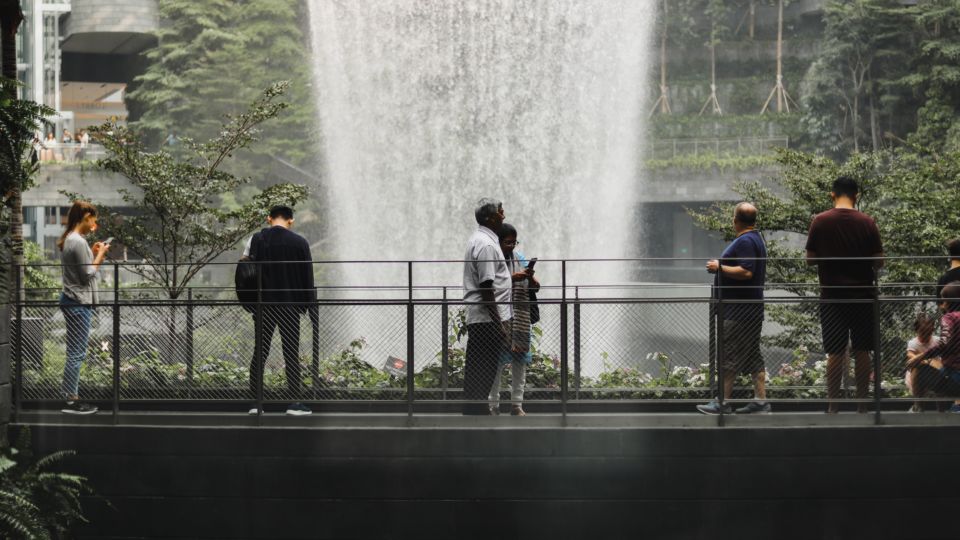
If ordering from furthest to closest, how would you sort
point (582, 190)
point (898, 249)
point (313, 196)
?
point (313, 196)
point (582, 190)
point (898, 249)

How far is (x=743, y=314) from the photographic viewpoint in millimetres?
9078

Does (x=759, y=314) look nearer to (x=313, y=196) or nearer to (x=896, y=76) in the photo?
(x=313, y=196)

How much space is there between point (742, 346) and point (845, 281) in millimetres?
958

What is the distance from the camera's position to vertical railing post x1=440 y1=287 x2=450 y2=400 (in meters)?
9.48

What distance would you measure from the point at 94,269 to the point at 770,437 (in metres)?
5.52

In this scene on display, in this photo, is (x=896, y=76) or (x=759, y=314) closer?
(x=759, y=314)

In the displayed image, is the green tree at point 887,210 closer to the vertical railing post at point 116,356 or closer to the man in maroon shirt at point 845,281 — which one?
the man in maroon shirt at point 845,281

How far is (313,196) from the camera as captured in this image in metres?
49.5

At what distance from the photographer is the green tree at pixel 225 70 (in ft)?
163

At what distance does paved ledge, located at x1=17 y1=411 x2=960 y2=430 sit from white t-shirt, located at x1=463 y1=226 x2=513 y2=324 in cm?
79

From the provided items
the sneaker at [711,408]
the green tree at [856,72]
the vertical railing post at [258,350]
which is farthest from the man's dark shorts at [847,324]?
the green tree at [856,72]

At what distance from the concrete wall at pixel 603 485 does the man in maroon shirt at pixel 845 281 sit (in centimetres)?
62

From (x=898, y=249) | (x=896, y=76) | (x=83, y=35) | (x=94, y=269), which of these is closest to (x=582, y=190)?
(x=898, y=249)

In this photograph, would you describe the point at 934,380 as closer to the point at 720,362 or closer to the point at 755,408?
the point at 755,408
